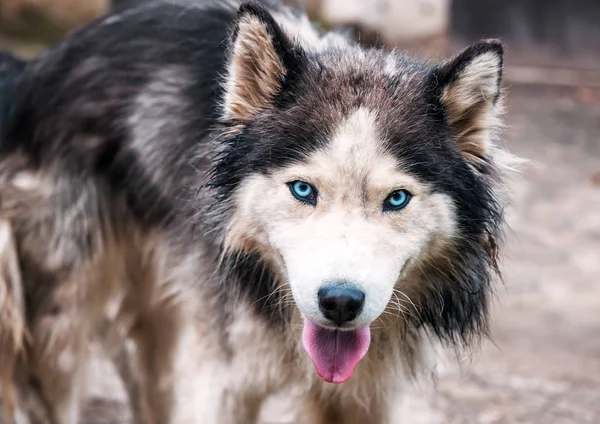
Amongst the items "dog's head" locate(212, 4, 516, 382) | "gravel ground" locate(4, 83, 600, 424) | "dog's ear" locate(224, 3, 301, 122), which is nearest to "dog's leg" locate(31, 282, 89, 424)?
"gravel ground" locate(4, 83, 600, 424)

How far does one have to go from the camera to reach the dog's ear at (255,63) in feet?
10.1

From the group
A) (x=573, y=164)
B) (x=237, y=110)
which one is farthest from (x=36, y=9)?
(x=237, y=110)

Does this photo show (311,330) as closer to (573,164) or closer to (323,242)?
(323,242)

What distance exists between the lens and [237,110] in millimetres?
3260

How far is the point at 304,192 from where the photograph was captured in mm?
2955

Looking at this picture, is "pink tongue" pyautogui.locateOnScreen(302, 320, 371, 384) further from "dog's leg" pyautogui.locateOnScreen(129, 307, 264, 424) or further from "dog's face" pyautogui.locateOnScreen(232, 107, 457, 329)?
"dog's leg" pyautogui.locateOnScreen(129, 307, 264, 424)

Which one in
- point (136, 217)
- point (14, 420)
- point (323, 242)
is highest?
point (323, 242)

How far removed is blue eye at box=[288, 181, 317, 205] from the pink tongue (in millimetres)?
401

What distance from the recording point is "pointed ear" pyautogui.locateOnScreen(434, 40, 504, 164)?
119 inches

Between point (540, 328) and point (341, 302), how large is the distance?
336 centimetres

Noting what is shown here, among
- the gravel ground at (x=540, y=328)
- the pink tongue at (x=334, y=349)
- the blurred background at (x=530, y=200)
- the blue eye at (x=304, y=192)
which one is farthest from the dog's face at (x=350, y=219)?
the gravel ground at (x=540, y=328)

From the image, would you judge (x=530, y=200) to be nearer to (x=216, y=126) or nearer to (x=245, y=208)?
(x=216, y=126)

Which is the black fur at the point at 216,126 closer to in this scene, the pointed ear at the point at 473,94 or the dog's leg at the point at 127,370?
the pointed ear at the point at 473,94

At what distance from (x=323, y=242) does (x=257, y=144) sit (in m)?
0.51
